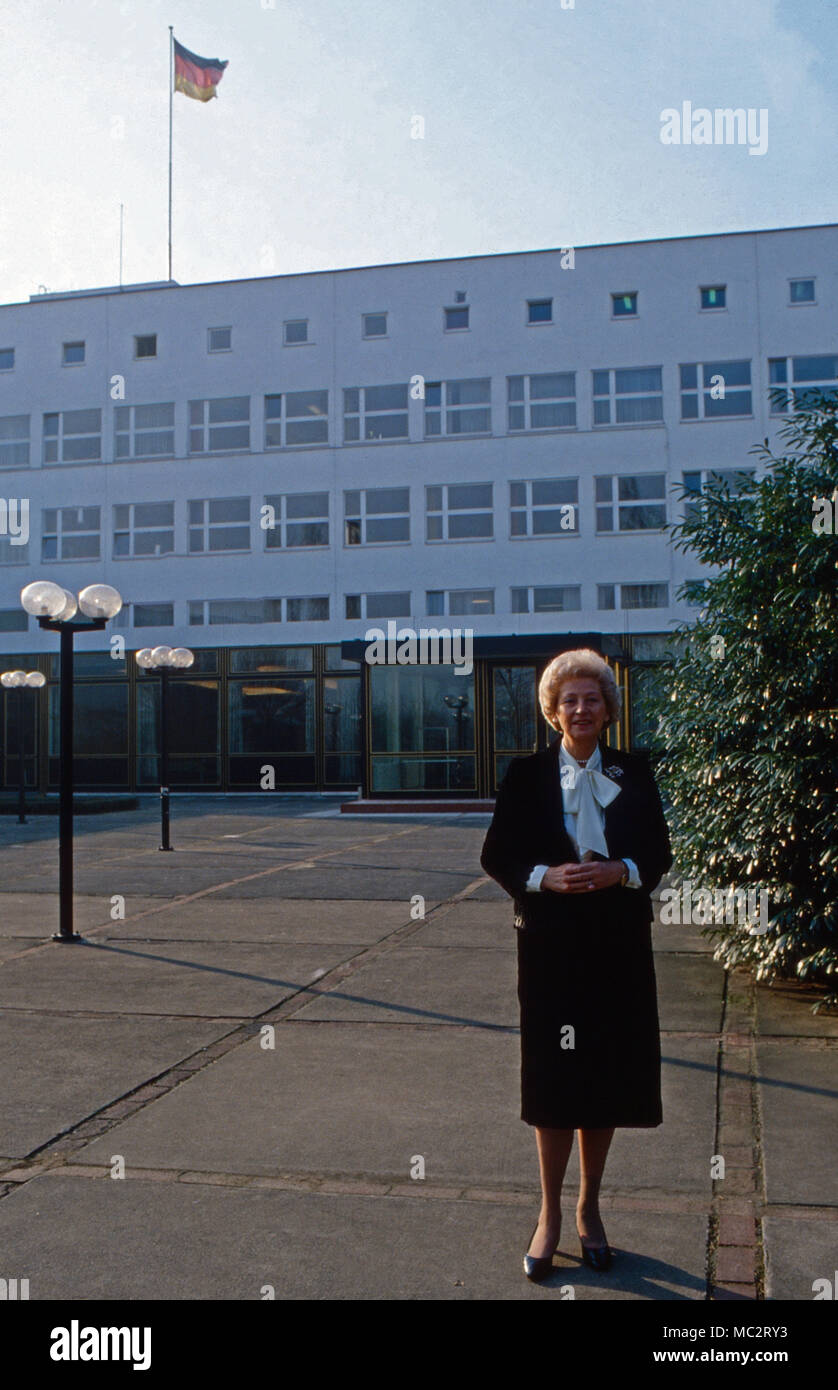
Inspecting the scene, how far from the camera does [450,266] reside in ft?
119

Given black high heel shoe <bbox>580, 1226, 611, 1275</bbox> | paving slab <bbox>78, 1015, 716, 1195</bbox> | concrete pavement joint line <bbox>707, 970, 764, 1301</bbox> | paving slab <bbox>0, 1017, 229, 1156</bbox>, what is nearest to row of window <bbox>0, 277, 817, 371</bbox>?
concrete pavement joint line <bbox>707, 970, 764, 1301</bbox>

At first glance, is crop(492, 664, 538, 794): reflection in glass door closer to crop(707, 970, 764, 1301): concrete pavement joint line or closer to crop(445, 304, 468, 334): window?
crop(445, 304, 468, 334): window

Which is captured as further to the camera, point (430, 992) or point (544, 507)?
point (544, 507)

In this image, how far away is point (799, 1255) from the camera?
3.71m

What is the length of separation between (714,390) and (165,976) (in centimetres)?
2956

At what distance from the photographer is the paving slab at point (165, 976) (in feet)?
24.3

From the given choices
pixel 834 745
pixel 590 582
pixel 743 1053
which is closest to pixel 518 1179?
pixel 743 1053

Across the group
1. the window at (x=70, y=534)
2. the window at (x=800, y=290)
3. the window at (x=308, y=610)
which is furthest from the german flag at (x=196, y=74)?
the window at (x=800, y=290)

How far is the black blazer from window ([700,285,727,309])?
33.5 meters

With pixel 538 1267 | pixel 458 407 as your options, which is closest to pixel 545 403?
pixel 458 407

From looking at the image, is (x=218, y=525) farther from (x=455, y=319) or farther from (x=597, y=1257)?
(x=597, y=1257)

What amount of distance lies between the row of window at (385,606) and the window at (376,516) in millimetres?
1593

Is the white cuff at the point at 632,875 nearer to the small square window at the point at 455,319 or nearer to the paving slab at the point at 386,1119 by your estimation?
the paving slab at the point at 386,1119
